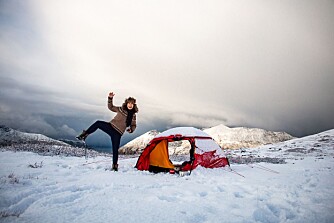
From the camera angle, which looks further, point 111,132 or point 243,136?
point 243,136

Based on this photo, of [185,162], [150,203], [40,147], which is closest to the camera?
[150,203]

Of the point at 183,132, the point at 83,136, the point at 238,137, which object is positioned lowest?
the point at 83,136

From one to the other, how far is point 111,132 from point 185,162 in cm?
363

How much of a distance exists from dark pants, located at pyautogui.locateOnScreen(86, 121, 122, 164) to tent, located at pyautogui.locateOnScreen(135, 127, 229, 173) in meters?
1.52

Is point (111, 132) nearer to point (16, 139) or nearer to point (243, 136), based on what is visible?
point (16, 139)

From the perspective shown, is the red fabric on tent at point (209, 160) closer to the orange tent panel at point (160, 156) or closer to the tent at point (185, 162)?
the tent at point (185, 162)

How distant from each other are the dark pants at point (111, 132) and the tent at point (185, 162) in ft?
4.98

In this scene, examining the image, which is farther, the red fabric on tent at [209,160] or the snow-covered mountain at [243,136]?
the snow-covered mountain at [243,136]

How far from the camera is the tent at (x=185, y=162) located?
31.1 ft

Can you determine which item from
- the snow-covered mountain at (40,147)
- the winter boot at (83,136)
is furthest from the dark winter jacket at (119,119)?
the snow-covered mountain at (40,147)

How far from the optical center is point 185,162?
962 cm

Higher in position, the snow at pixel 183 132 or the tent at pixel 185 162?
the snow at pixel 183 132

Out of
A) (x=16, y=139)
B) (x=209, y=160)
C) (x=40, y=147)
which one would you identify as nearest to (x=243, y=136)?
(x=16, y=139)

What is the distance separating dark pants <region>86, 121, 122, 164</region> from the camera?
28.1ft
